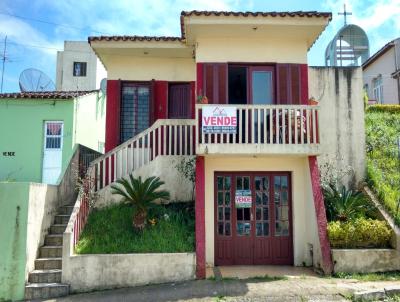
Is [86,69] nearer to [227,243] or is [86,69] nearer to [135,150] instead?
[135,150]

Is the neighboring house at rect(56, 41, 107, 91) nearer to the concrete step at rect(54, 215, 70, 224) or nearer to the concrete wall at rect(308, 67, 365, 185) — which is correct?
the concrete step at rect(54, 215, 70, 224)

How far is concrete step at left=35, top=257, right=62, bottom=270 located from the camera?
8602mm

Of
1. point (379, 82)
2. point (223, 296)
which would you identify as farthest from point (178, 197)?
point (379, 82)

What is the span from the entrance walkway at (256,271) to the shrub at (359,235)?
997mm

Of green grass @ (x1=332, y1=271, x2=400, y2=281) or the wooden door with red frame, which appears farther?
the wooden door with red frame

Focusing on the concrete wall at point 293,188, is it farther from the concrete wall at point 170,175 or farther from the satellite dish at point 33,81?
the satellite dish at point 33,81

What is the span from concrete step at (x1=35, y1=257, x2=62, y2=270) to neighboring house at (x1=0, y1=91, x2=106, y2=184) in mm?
5670

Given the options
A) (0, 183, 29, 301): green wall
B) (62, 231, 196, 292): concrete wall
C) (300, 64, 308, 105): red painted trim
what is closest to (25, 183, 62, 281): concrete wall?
(0, 183, 29, 301): green wall

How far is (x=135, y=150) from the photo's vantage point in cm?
1071

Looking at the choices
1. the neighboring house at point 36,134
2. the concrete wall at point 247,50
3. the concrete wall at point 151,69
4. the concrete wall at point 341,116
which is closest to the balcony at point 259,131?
the concrete wall at point 247,50

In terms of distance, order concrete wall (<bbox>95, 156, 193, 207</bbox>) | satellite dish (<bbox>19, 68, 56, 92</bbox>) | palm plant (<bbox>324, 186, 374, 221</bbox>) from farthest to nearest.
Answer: satellite dish (<bbox>19, 68, 56, 92</bbox>), concrete wall (<bbox>95, 156, 193, 207</bbox>), palm plant (<bbox>324, 186, 374, 221</bbox>)

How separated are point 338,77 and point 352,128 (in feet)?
5.45

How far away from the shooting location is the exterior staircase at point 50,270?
8000mm

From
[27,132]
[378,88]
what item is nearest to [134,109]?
[27,132]
